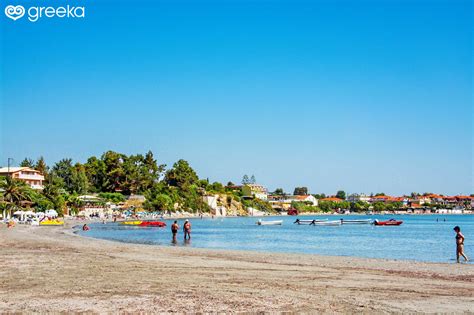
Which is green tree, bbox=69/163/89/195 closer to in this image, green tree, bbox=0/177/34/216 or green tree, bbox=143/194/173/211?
green tree, bbox=143/194/173/211

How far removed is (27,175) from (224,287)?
10793 centimetres

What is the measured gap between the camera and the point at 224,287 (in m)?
15.4

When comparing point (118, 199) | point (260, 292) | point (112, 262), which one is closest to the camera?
point (260, 292)

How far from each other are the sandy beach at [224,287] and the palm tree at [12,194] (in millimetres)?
62021

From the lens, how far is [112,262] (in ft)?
73.6

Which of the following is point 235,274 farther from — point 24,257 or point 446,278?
point 24,257

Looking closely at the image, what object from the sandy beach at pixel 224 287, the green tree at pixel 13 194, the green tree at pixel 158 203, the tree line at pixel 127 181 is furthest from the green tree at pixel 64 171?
the sandy beach at pixel 224 287

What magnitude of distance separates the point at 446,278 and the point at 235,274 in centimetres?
763

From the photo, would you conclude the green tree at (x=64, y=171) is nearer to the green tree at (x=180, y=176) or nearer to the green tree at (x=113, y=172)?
the green tree at (x=113, y=172)

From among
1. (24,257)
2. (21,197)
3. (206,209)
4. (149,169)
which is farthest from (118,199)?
(24,257)

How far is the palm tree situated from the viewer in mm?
80000

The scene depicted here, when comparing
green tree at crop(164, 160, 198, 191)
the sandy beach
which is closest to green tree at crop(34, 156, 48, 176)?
green tree at crop(164, 160, 198, 191)

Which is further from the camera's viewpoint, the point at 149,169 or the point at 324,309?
the point at 149,169

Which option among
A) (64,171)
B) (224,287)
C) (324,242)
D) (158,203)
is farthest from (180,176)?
(224,287)
